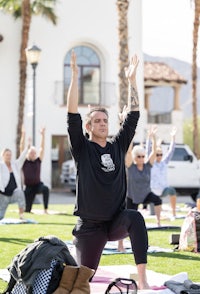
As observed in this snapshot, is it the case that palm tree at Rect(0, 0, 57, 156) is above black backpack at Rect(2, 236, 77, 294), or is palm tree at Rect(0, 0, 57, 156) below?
above

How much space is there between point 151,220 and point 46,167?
49.2 feet

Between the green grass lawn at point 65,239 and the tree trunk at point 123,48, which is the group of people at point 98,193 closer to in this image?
the green grass lawn at point 65,239

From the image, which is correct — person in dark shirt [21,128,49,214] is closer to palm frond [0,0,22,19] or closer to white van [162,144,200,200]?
white van [162,144,200,200]

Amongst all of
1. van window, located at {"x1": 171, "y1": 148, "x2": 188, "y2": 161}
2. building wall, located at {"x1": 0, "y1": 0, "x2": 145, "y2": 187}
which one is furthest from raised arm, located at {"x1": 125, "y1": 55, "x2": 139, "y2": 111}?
building wall, located at {"x1": 0, "y1": 0, "x2": 145, "y2": 187}

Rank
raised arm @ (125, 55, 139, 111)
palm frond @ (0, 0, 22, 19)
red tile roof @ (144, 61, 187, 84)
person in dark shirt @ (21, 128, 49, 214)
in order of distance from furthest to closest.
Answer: red tile roof @ (144, 61, 187, 84) → palm frond @ (0, 0, 22, 19) → person in dark shirt @ (21, 128, 49, 214) → raised arm @ (125, 55, 139, 111)

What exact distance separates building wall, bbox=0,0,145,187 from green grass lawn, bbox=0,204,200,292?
12498mm

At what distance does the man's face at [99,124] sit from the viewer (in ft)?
Answer: 23.3

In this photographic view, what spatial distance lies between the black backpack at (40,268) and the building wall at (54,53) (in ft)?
77.0

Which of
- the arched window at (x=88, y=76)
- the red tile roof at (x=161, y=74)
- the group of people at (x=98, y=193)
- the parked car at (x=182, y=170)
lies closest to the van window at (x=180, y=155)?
the parked car at (x=182, y=170)

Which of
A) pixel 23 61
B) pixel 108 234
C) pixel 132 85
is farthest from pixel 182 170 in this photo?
pixel 108 234

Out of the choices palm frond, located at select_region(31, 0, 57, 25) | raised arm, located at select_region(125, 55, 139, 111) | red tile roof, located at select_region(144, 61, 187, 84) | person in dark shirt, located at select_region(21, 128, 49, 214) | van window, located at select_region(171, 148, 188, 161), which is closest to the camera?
raised arm, located at select_region(125, 55, 139, 111)

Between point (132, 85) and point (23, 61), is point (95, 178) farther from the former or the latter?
point (23, 61)

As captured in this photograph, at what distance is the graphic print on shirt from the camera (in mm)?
6945

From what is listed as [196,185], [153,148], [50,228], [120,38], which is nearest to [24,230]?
[50,228]
